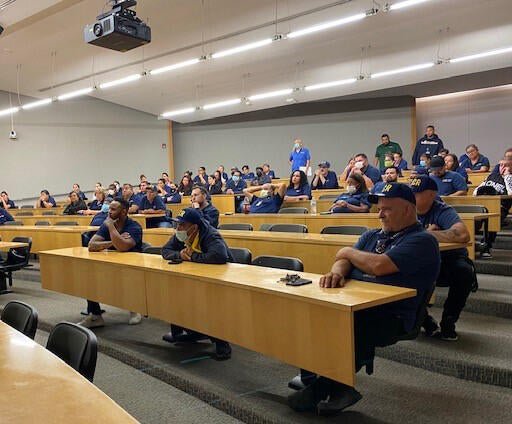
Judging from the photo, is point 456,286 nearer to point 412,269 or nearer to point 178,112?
point 412,269

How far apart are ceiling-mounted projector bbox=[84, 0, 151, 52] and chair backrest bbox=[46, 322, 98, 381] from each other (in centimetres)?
490

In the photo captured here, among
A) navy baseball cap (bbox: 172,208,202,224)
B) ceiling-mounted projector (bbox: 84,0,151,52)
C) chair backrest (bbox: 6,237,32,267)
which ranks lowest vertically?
chair backrest (bbox: 6,237,32,267)

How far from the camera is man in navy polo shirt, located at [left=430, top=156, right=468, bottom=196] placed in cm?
575

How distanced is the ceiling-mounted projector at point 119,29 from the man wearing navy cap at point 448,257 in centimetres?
430

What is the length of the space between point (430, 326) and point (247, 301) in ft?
4.89

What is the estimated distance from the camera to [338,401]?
250cm

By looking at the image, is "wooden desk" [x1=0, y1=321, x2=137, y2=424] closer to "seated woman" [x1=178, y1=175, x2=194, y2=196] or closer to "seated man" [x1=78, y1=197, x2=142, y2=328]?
"seated man" [x1=78, y1=197, x2=142, y2=328]

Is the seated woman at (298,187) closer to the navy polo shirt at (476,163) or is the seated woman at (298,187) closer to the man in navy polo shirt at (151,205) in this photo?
the man in navy polo shirt at (151,205)

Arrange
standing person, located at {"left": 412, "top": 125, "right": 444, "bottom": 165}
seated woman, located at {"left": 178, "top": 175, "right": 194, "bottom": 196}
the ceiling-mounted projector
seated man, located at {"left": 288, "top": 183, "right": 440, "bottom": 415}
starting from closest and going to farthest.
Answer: seated man, located at {"left": 288, "top": 183, "right": 440, "bottom": 415} → the ceiling-mounted projector → standing person, located at {"left": 412, "top": 125, "right": 444, "bottom": 165} → seated woman, located at {"left": 178, "top": 175, "right": 194, "bottom": 196}

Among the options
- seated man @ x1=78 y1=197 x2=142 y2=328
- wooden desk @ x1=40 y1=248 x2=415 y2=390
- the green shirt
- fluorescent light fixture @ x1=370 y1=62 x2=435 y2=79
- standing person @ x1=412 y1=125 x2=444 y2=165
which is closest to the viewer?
wooden desk @ x1=40 y1=248 x2=415 y2=390

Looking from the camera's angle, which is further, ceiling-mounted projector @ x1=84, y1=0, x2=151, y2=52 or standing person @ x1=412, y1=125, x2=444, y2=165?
standing person @ x1=412, y1=125, x2=444, y2=165

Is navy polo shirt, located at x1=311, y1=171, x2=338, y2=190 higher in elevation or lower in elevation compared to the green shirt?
lower

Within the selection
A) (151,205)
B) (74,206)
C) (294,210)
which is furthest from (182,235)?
(74,206)

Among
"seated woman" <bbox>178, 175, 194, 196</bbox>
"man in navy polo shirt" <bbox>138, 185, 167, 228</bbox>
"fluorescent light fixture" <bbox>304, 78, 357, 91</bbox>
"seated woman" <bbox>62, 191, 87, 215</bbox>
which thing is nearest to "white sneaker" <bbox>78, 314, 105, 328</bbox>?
"man in navy polo shirt" <bbox>138, 185, 167, 228</bbox>
